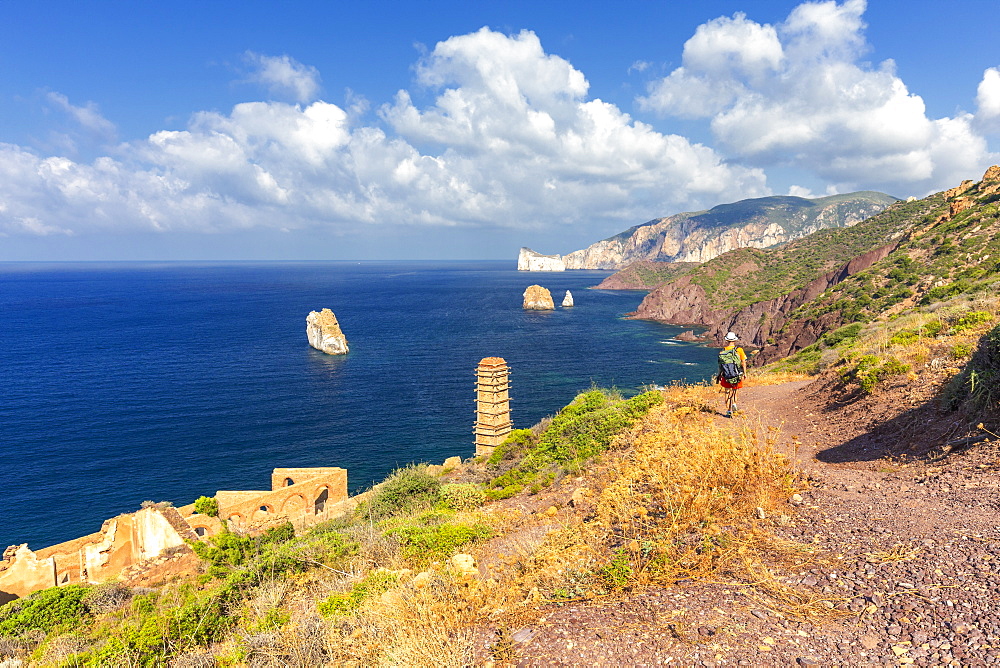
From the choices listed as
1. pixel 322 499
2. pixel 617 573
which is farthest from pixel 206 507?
pixel 617 573

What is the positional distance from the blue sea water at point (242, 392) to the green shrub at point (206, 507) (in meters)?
11.0

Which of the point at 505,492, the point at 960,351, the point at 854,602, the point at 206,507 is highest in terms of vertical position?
the point at 960,351

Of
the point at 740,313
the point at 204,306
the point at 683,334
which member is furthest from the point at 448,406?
the point at 204,306

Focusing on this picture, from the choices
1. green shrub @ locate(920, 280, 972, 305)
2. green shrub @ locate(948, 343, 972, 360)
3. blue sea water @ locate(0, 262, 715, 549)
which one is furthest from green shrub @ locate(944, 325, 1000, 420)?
blue sea water @ locate(0, 262, 715, 549)

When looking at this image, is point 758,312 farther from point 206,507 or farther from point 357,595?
point 357,595

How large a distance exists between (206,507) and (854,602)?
2486cm

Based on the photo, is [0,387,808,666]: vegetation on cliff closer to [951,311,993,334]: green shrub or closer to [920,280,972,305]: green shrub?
[951,311,993,334]: green shrub

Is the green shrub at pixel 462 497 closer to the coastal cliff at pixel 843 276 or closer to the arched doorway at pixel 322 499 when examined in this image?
the arched doorway at pixel 322 499

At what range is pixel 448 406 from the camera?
4788cm

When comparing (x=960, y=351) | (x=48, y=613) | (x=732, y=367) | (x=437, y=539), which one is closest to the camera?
(x=437, y=539)

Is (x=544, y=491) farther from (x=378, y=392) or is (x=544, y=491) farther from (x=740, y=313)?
(x=740, y=313)

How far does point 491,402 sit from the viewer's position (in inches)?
961

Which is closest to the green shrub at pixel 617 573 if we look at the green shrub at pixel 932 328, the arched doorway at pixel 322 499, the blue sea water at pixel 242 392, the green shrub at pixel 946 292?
the green shrub at pixel 932 328

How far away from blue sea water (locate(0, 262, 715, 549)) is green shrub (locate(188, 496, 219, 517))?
35.9ft
